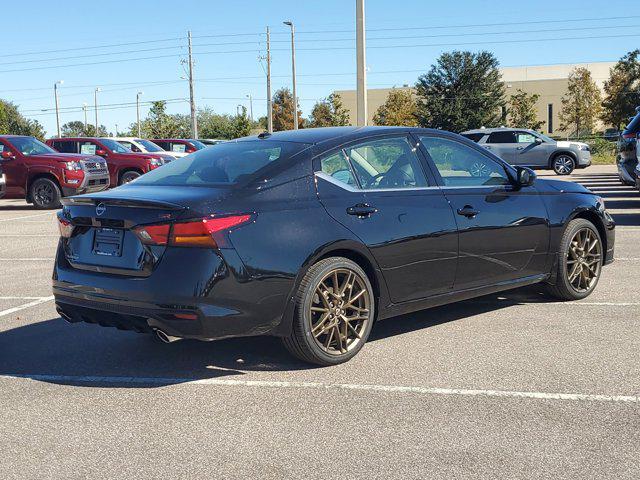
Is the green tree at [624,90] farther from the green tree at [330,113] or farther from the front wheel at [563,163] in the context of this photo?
the front wheel at [563,163]

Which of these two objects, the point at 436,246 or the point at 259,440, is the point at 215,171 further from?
the point at 259,440

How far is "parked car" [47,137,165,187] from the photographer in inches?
896

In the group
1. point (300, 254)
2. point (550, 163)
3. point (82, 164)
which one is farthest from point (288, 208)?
point (550, 163)

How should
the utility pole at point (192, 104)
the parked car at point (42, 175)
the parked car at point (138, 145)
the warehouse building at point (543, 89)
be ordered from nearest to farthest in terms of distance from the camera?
the parked car at point (42, 175) → the parked car at point (138, 145) → the utility pole at point (192, 104) → the warehouse building at point (543, 89)

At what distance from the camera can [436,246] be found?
5555 mm

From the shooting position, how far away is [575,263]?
686 cm

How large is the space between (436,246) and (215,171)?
1.63 metres

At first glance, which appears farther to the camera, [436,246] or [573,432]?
[436,246]

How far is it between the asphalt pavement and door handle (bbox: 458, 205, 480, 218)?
880 millimetres

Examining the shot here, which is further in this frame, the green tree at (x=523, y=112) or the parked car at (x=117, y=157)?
the green tree at (x=523, y=112)

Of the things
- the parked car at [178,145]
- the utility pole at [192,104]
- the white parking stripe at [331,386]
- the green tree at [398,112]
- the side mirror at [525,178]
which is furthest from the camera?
the green tree at [398,112]

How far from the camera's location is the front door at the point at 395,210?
17.0ft

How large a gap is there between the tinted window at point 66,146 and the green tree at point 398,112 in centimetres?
4780

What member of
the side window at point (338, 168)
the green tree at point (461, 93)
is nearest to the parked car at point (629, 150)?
the side window at point (338, 168)
